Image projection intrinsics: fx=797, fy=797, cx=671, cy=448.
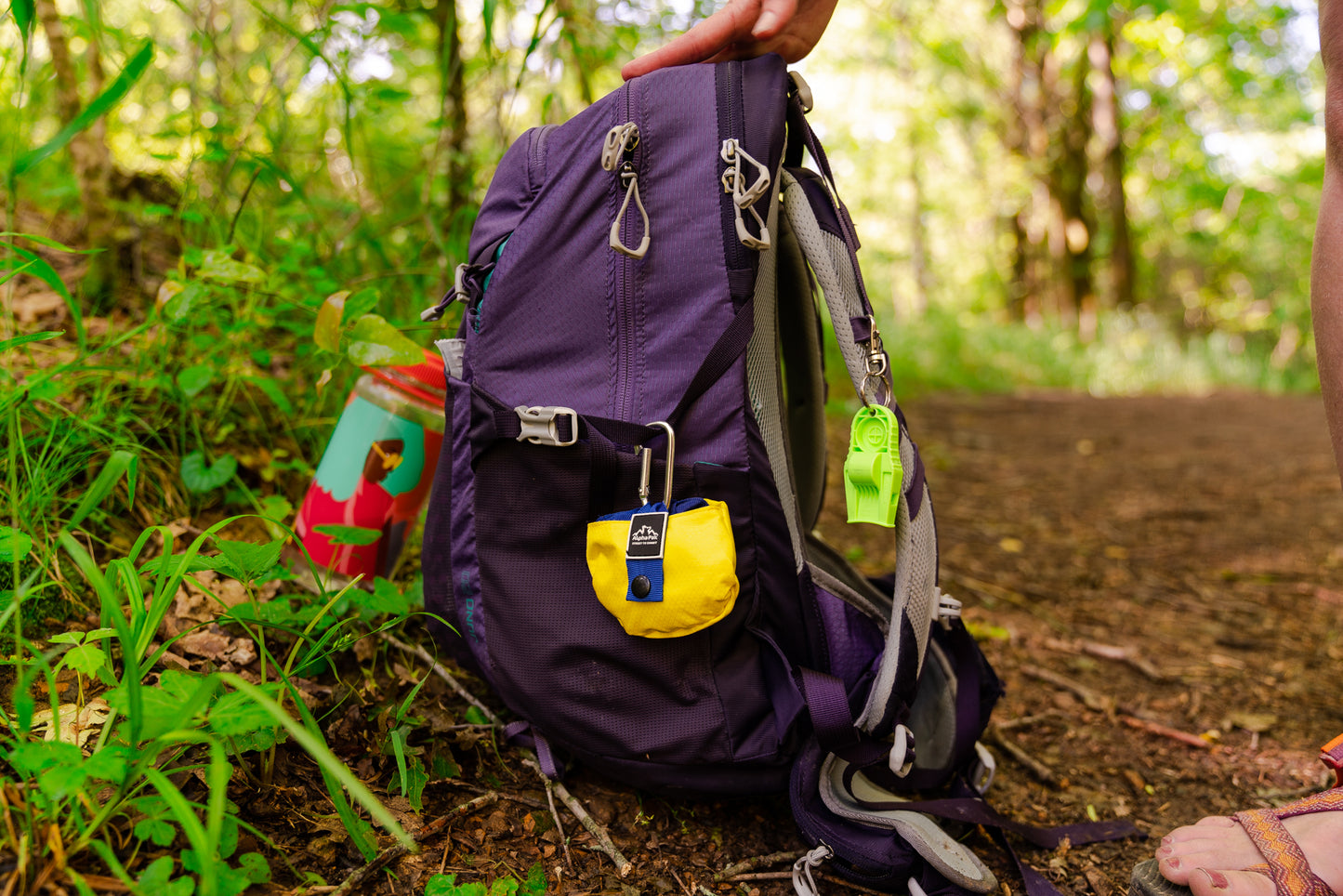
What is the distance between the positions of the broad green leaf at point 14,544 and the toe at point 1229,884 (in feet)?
4.95

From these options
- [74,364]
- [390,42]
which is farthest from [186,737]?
[390,42]

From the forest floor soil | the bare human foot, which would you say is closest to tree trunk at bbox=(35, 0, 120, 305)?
the forest floor soil

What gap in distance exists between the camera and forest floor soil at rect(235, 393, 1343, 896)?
3.69 ft

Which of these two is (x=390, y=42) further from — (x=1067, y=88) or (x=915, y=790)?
(x=1067, y=88)

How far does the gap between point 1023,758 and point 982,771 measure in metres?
0.15

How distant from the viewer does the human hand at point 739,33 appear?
51.9 inches

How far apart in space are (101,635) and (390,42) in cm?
227

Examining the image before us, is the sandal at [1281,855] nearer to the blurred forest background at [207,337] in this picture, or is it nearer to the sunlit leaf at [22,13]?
the blurred forest background at [207,337]

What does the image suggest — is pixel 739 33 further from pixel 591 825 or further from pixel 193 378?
pixel 591 825

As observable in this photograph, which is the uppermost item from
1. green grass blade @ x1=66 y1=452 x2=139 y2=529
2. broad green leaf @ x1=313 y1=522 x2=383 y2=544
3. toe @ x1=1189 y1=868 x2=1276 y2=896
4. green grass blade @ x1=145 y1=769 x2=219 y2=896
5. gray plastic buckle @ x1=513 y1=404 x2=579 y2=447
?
gray plastic buckle @ x1=513 y1=404 x2=579 y2=447

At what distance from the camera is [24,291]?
→ 196 cm

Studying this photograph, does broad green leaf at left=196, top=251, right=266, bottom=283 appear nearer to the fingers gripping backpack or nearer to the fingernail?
the fingers gripping backpack

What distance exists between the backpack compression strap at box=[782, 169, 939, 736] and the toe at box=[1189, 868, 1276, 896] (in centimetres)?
40

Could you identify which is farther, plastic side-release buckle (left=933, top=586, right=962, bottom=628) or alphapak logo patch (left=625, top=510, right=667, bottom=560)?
plastic side-release buckle (left=933, top=586, right=962, bottom=628)
